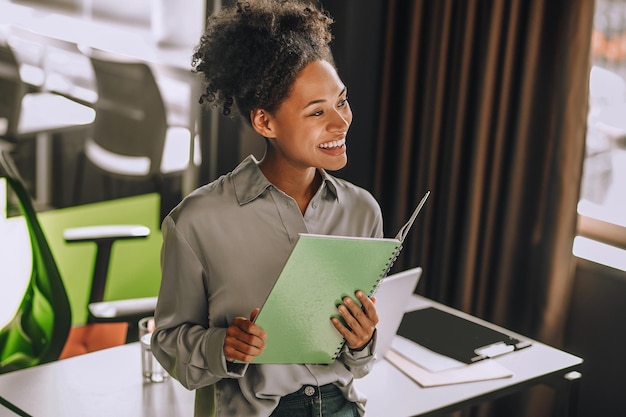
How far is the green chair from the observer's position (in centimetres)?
260

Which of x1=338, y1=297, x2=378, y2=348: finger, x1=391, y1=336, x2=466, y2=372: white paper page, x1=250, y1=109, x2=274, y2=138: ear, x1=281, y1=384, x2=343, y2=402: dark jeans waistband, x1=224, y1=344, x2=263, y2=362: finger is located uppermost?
x1=250, y1=109, x2=274, y2=138: ear

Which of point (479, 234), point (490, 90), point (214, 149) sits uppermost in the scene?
point (490, 90)

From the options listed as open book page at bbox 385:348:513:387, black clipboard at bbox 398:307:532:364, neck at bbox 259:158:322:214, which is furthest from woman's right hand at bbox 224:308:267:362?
black clipboard at bbox 398:307:532:364

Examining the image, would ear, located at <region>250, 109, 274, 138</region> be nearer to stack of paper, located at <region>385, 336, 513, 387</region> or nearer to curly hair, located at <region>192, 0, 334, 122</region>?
curly hair, located at <region>192, 0, 334, 122</region>

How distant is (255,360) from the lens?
1.29m

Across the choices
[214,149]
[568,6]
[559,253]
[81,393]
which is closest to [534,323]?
[559,253]

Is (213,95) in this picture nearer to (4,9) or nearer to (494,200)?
(4,9)

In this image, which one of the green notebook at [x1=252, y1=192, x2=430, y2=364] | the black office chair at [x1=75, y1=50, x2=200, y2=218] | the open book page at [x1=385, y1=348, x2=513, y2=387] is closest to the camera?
the green notebook at [x1=252, y1=192, x2=430, y2=364]

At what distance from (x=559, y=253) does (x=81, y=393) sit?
1617mm

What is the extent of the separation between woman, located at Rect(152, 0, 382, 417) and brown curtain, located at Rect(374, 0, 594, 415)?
4.69 ft

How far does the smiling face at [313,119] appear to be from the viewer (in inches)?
52.2

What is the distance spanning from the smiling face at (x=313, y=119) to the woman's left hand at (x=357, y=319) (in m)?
0.23

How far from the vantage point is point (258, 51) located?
4.31 feet

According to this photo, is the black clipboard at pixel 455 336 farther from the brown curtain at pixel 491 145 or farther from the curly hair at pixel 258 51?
the curly hair at pixel 258 51
